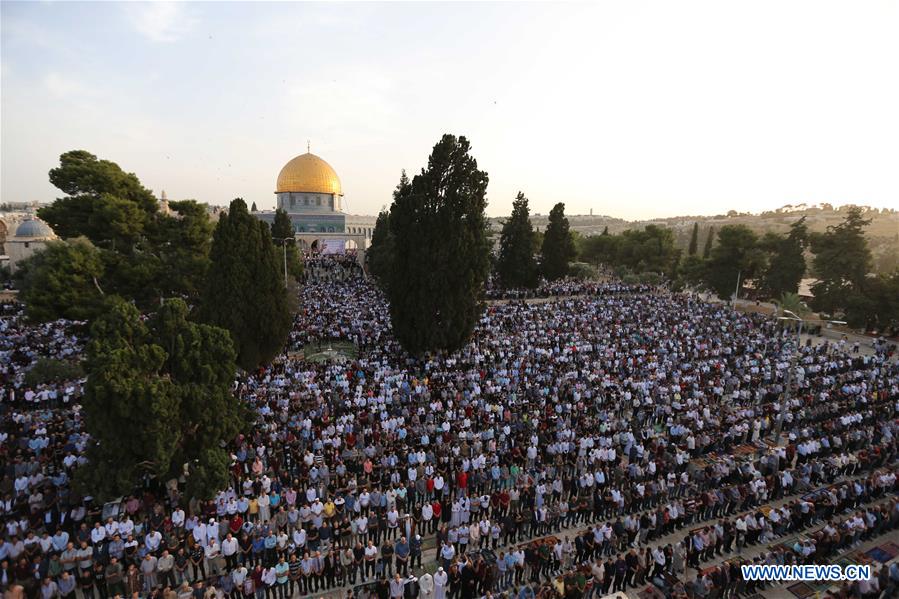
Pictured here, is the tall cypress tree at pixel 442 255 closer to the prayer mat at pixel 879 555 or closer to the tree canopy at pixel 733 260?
the prayer mat at pixel 879 555

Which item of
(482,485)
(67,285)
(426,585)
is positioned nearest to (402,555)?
(426,585)

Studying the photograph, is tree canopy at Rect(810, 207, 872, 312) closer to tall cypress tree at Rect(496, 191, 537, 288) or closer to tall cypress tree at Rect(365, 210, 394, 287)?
tall cypress tree at Rect(496, 191, 537, 288)

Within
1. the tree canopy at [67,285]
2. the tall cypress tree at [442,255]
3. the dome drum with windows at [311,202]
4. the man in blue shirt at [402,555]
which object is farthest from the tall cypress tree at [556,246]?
the man in blue shirt at [402,555]

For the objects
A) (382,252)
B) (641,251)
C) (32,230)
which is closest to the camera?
(382,252)

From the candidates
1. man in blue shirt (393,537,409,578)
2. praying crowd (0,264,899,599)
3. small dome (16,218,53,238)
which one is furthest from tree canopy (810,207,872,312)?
small dome (16,218,53,238)

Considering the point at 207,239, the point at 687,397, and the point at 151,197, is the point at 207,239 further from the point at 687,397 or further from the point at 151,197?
the point at 687,397

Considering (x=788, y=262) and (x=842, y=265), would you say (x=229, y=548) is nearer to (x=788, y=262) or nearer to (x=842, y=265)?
(x=842, y=265)
